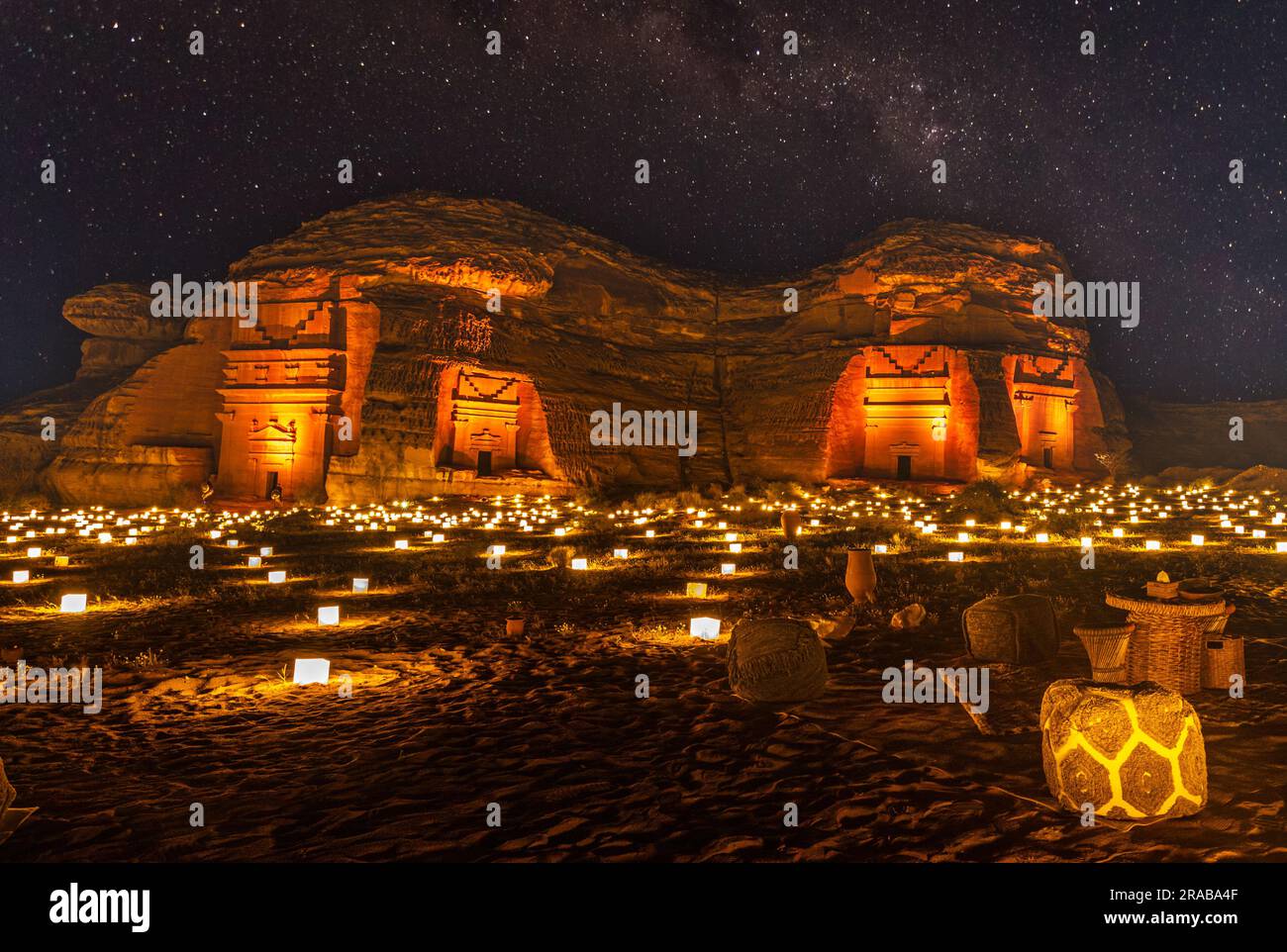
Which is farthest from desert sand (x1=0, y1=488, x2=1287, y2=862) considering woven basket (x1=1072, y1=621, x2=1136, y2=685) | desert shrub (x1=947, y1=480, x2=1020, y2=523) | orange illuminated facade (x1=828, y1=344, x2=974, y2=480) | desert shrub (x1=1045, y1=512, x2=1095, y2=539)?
orange illuminated facade (x1=828, y1=344, x2=974, y2=480)

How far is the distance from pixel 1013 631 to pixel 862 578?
372 cm

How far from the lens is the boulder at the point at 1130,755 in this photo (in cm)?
446

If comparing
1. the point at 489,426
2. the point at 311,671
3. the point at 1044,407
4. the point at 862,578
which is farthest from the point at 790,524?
the point at 1044,407

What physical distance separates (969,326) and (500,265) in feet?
85.1

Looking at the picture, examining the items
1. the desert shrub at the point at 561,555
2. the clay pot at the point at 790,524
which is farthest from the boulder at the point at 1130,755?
the clay pot at the point at 790,524

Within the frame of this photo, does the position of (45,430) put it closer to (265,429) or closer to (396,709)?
(265,429)

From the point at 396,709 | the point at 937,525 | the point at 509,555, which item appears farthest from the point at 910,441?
the point at 396,709

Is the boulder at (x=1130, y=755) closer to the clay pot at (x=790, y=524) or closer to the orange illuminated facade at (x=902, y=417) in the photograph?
the clay pot at (x=790, y=524)

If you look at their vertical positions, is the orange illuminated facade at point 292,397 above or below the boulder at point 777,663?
above

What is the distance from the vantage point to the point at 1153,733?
457 cm

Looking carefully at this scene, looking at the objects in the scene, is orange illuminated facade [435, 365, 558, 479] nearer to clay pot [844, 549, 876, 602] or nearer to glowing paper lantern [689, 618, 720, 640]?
clay pot [844, 549, 876, 602]

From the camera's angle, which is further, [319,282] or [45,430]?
[45,430]

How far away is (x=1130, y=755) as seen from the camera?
4520 mm

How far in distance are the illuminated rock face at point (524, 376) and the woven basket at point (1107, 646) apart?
30.3m
